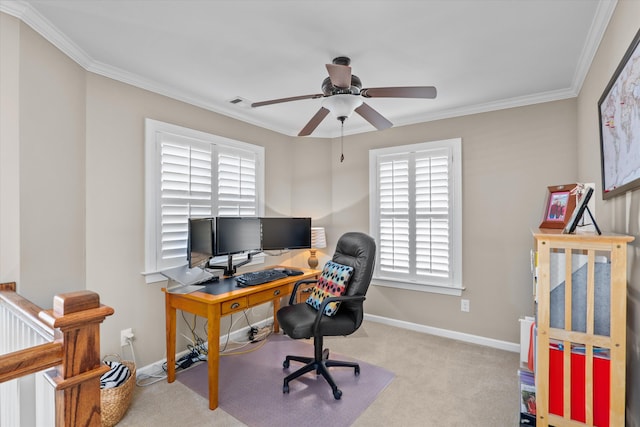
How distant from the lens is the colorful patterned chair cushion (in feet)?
8.16

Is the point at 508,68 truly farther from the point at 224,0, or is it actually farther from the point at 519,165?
the point at 224,0

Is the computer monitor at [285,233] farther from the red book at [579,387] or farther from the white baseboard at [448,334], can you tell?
the red book at [579,387]

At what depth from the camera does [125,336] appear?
249cm

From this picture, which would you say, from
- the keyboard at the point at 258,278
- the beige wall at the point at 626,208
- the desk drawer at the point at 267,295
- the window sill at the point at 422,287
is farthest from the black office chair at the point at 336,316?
the beige wall at the point at 626,208

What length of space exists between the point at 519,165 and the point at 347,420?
2743mm

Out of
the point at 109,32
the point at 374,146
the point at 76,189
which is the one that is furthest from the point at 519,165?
the point at 76,189

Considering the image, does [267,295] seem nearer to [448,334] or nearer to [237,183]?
[237,183]

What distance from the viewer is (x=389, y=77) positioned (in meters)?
2.56

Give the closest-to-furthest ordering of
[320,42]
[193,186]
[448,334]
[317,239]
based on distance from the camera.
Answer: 1. [320,42]
2. [193,186]
3. [448,334]
4. [317,239]

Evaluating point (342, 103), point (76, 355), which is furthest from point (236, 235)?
point (76, 355)

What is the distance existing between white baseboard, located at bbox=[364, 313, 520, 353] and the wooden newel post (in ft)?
10.9

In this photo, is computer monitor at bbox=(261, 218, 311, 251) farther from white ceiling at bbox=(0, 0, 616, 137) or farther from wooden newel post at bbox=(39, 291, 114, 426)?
wooden newel post at bbox=(39, 291, 114, 426)

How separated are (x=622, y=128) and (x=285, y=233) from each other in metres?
2.79

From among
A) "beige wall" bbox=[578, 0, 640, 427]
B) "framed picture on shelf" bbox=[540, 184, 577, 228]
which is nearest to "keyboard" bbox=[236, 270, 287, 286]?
"framed picture on shelf" bbox=[540, 184, 577, 228]
